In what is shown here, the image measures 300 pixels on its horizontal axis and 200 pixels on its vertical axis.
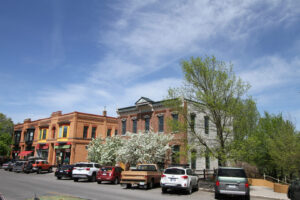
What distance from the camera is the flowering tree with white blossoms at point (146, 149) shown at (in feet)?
82.6

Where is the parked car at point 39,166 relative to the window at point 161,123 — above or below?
below

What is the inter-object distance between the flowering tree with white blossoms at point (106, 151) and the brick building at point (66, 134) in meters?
7.77

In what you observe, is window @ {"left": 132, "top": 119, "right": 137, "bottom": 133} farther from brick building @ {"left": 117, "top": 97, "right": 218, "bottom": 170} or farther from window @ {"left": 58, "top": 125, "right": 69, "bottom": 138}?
window @ {"left": 58, "top": 125, "right": 69, "bottom": 138}

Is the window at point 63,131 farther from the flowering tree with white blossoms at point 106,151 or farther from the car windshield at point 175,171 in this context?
the car windshield at point 175,171

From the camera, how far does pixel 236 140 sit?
18484 millimetres

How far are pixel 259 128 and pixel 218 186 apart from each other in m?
18.4

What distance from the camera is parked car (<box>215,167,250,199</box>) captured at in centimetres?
1332

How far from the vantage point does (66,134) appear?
43219 millimetres

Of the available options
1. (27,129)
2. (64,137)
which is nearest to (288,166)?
(64,137)

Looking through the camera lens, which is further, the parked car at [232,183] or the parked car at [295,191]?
the parked car at [232,183]

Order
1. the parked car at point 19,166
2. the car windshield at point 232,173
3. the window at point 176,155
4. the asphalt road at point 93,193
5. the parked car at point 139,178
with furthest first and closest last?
the parked car at point 19,166, the window at point 176,155, the parked car at point 139,178, the car windshield at point 232,173, the asphalt road at point 93,193

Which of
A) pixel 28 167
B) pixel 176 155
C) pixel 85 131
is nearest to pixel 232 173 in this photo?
pixel 176 155

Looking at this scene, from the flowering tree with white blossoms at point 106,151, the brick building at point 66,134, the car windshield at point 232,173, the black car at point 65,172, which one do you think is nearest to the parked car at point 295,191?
the car windshield at point 232,173

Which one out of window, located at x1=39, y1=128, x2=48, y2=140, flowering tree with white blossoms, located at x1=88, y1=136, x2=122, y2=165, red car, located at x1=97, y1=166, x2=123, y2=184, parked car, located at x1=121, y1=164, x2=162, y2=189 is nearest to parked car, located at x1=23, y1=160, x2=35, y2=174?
flowering tree with white blossoms, located at x1=88, y1=136, x2=122, y2=165
